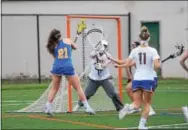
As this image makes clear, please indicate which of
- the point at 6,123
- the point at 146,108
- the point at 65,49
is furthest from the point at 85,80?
the point at 146,108

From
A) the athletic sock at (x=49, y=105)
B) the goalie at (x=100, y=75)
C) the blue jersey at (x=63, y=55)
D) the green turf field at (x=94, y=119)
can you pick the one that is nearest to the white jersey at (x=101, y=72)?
the goalie at (x=100, y=75)

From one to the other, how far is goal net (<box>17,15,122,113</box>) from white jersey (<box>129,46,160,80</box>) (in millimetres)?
3653

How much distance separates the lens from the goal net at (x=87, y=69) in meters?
15.5

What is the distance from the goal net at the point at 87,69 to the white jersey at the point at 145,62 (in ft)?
12.0

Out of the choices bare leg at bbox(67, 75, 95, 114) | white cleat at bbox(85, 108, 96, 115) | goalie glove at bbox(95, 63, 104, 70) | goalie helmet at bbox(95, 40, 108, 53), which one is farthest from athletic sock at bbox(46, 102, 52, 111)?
goalie helmet at bbox(95, 40, 108, 53)

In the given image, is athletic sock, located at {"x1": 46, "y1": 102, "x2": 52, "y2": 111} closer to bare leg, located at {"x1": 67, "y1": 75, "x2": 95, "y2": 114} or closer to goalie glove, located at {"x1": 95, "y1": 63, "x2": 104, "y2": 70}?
bare leg, located at {"x1": 67, "y1": 75, "x2": 95, "y2": 114}

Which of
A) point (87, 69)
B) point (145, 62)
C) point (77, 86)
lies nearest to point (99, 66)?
point (77, 86)

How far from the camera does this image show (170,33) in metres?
30.2

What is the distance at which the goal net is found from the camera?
15453mm

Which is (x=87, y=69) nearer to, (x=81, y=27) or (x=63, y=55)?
(x=81, y=27)

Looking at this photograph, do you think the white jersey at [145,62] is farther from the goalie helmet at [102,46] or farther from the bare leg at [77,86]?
the goalie helmet at [102,46]

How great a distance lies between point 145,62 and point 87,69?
166 inches

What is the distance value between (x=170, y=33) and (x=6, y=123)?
60.3 feet

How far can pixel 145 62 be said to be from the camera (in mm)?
11758
